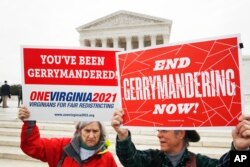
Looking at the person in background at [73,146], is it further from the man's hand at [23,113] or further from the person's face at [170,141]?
the person's face at [170,141]

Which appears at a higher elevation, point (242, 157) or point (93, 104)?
point (93, 104)

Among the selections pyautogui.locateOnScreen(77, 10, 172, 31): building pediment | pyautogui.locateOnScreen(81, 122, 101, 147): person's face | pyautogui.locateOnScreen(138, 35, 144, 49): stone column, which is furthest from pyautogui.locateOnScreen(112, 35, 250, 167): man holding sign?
pyautogui.locateOnScreen(77, 10, 172, 31): building pediment

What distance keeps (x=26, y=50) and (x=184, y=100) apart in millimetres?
1461

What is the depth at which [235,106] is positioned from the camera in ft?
6.36

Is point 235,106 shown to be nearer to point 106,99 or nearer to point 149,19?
point 106,99

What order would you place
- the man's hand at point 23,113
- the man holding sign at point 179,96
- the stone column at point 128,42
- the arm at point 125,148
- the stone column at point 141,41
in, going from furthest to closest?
the stone column at point 128,42
the stone column at point 141,41
the man's hand at point 23,113
the arm at point 125,148
the man holding sign at point 179,96

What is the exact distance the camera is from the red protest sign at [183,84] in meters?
1.96

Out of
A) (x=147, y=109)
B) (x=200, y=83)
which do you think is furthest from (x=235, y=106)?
(x=147, y=109)

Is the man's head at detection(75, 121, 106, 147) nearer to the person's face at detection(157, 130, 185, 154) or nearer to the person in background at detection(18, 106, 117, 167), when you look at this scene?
the person in background at detection(18, 106, 117, 167)

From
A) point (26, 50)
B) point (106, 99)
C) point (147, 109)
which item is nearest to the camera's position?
point (147, 109)

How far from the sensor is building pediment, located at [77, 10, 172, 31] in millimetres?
49188

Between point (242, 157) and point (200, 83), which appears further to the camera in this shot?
point (200, 83)

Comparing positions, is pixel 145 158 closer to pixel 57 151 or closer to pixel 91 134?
pixel 91 134

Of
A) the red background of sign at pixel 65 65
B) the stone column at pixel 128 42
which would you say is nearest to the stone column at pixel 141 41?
the stone column at pixel 128 42
